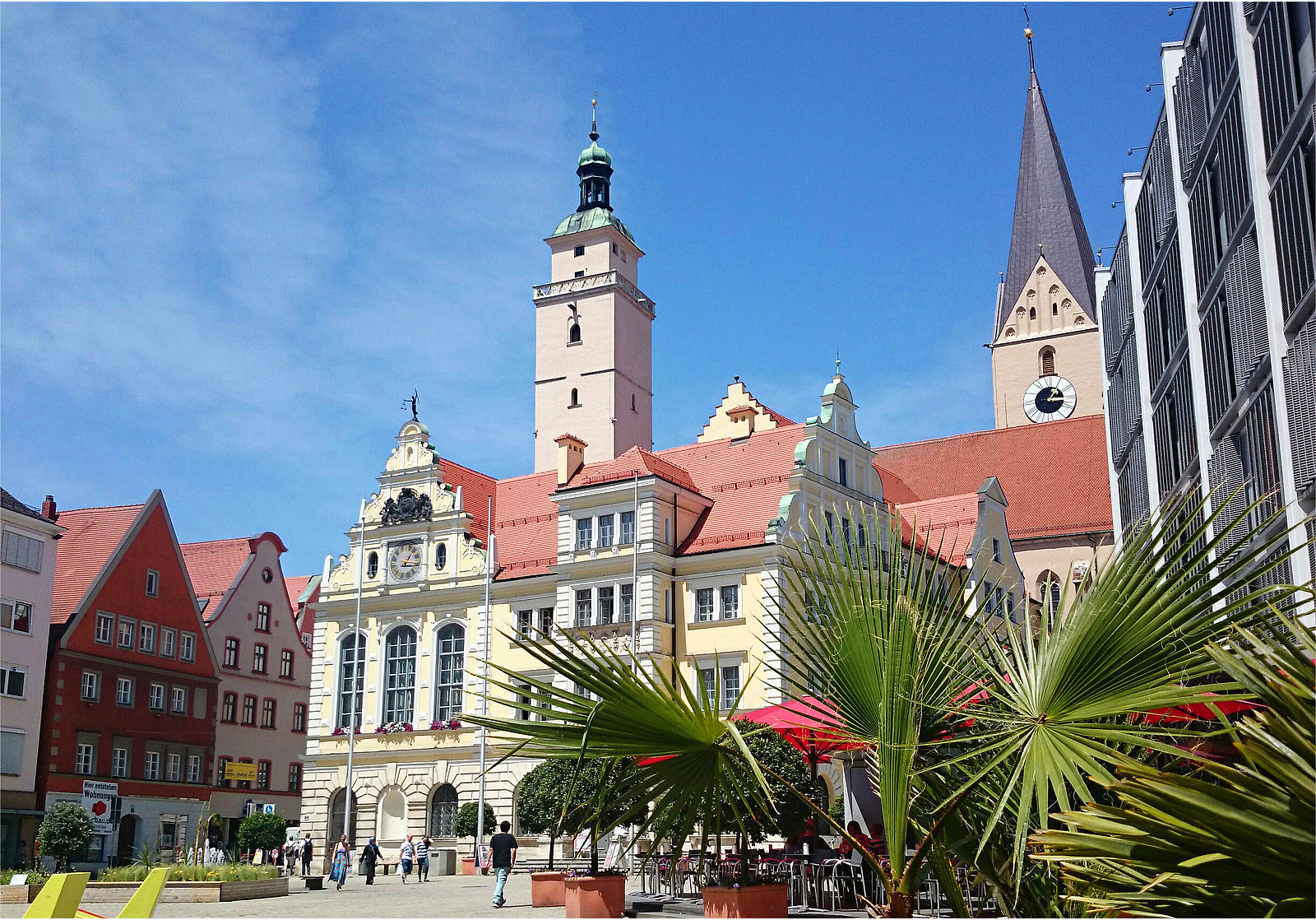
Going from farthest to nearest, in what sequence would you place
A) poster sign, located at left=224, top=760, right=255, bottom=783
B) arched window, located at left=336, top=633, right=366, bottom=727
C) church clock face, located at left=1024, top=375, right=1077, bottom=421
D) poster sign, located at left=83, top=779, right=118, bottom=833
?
1. church clock face, located at left=1024, top=375, right=1077, bottom=421
2. arched window, located at left=336, top=633, right=366, bottom=727
3. poster sign, located at left=224, top=760, right=255, bottom=783
4. poster sign, located at left=83, top=779, right=118, bottom=833

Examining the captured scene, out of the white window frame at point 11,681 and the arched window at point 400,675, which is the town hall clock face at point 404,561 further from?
the white window frame at point 11,681

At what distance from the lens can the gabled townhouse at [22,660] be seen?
4366cm

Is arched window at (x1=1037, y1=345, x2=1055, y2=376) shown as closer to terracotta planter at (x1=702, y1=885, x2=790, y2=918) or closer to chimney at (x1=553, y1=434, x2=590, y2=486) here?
chimney at (x1=553, y1=434, x2=590, y2=486)

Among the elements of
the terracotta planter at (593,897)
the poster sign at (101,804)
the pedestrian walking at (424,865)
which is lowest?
the pedestrian walking at (424,865)

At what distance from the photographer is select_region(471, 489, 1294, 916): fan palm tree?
770cm

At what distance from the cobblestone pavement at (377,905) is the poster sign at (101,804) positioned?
2705 millimetres

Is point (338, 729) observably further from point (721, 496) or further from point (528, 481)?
point (721, 496)

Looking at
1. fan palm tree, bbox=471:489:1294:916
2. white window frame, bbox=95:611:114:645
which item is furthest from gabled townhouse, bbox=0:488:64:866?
fan palm tree, bbox=471:489:1294:916

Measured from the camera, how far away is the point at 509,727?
841 cm

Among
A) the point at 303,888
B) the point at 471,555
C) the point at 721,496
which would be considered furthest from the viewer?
the point at 471,555

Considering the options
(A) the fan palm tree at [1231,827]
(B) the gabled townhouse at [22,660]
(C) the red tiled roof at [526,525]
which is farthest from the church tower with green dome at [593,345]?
(A) the fan palm tree at [1231,827]

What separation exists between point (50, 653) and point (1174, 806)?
1909 inches

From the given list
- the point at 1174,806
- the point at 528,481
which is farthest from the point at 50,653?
the point at 1174,806

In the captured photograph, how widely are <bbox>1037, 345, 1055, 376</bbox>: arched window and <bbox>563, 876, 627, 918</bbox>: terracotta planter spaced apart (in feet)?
229
